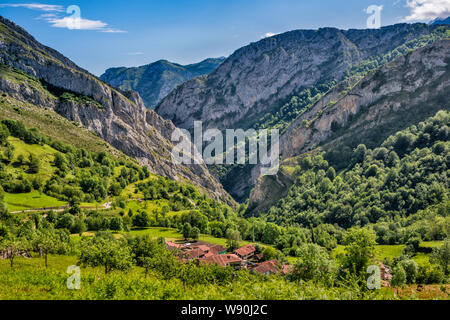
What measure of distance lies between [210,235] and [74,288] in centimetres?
7648

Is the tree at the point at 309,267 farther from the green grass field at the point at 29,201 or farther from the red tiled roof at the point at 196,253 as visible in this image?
the green grass field at the point at 29,201

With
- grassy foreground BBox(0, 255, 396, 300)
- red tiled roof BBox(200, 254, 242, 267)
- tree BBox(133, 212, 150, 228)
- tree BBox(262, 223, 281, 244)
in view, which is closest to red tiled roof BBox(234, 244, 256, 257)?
red tiled roof BBox(200, 254, 242, 267)

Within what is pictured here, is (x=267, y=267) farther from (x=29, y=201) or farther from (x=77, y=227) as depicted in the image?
(x=29, y=201)

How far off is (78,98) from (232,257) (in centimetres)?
14408

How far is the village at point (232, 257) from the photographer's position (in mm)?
55281

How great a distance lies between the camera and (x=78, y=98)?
547 feet

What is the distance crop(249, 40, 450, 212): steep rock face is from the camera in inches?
5556

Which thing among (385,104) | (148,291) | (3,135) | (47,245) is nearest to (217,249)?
(47,245)

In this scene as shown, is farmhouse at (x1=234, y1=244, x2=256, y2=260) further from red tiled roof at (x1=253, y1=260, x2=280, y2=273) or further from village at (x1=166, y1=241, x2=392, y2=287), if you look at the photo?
red tiled roof at (x1=253, y1=260, x2=280, y2=273)

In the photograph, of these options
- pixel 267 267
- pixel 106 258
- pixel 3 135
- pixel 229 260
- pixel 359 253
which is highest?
pixel 3 135

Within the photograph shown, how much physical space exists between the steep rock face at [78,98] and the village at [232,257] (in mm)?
110452

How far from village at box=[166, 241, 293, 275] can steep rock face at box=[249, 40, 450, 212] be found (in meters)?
83.8
